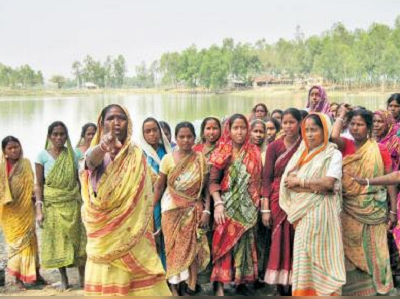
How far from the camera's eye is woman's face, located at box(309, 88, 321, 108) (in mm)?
4965

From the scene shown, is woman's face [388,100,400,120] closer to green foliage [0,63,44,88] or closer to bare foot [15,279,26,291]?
bare foot [15,279,26,291]

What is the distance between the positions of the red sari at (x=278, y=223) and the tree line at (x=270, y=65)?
57.3 meters

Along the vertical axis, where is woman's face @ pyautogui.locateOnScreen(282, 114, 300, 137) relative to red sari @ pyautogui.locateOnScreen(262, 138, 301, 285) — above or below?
above

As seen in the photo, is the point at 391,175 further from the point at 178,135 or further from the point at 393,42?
the point at 393,42

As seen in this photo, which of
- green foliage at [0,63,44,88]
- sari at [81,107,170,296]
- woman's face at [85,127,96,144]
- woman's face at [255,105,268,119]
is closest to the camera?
sari at [81,107,170,296]

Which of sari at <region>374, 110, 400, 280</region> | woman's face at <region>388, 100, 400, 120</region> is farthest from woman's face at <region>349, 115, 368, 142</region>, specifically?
woman's face at <region>388, 100, 400, 120</region>

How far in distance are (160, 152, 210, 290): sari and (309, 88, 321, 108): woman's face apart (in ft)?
5.16

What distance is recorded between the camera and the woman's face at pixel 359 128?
3.85 m

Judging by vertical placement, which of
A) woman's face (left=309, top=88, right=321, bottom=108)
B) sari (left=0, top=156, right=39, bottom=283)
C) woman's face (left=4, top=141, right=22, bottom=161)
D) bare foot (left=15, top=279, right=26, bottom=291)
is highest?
woman's face (left=309, top=88, right=321, bottom=108)

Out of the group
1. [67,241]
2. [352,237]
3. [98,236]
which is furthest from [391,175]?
[67,241]

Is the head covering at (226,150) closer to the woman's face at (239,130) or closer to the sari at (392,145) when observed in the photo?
the woman's face at (239,130)

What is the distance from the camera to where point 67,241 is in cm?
459

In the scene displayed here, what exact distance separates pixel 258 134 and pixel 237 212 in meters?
0.79

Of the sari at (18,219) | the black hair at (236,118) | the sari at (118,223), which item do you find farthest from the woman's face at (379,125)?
the sari at (18,219)
